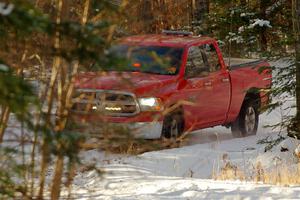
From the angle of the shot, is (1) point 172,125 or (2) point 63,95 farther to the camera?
(1) point 172,125

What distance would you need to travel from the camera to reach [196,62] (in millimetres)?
11828

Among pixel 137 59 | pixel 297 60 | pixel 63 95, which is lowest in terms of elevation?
pixel 63 95

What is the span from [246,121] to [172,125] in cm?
321

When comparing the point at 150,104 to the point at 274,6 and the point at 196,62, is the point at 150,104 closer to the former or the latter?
the point at 196,62

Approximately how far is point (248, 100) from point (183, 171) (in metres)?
4.13

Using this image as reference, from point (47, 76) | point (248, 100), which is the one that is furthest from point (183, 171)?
point (47, 76)

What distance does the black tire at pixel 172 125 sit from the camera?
10562 mm

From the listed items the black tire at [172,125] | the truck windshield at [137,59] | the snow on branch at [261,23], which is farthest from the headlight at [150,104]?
the snow on branch at [261,23]

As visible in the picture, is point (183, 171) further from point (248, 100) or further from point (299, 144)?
point (248, 100)

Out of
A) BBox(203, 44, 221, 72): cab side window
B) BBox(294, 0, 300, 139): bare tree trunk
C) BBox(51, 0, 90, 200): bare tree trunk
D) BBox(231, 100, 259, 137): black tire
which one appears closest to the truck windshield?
BBox(51, 0, 90, 200): bare tree trunk

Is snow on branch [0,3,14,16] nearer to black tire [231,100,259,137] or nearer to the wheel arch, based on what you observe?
the wheel arch

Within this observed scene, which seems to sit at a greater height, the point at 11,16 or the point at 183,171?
the point at 11,16

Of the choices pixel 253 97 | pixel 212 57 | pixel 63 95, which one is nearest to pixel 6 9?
pixel 63 95

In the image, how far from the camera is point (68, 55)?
3424 millimetres
